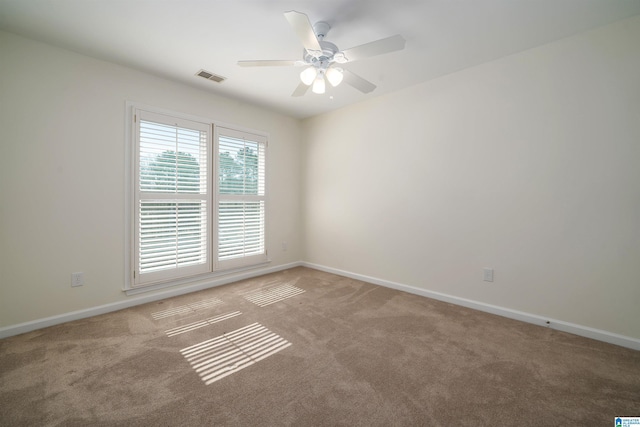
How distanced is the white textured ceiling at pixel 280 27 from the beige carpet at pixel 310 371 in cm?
253

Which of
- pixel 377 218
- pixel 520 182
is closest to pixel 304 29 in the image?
pixel 520 182

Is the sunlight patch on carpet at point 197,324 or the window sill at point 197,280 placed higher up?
the window sill at point 197,280

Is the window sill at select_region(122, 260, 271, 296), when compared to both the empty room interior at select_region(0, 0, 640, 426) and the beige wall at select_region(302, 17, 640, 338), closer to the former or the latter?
the empty room interior at select_region(0, 0, 640, 426)

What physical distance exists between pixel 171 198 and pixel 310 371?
2.39 m

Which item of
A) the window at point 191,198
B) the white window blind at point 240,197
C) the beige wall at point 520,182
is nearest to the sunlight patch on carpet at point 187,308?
the window at point 191,198

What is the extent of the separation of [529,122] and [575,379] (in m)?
2.09

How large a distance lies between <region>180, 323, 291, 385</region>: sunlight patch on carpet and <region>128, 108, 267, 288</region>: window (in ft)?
4.34

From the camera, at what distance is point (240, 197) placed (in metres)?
3.74

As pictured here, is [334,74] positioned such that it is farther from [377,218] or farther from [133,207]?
[133,207]

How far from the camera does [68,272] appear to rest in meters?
2.50

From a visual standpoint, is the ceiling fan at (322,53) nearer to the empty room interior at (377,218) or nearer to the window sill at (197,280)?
the empty room interior at (377,218)

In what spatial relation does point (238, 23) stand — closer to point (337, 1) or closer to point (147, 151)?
point (337, 1)

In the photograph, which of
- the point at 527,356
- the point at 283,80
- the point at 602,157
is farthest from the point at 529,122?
the point at 283,80

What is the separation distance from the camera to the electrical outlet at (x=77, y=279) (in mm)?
2524
